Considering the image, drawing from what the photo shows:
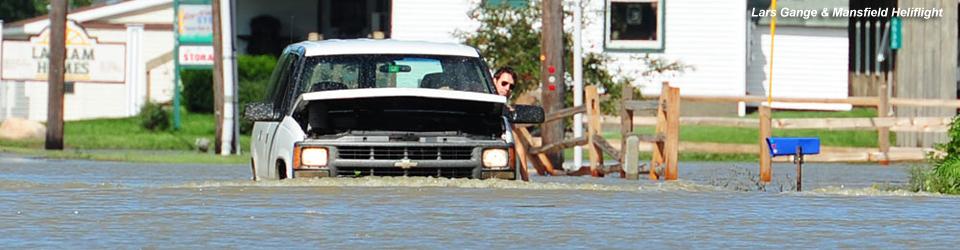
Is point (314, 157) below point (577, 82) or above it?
below

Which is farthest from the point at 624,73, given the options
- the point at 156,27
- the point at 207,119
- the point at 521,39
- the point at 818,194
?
the point at 818,194

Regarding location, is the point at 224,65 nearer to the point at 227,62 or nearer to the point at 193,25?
the point at 227,62

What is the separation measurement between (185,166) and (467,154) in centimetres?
1467

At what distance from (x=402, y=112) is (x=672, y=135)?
9.18 m

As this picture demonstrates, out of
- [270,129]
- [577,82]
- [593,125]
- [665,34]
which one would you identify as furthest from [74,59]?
[270,129]

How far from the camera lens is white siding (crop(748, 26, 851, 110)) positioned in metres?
46.7

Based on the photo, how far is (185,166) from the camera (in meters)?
31.8

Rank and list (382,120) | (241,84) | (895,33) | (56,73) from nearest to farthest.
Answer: (382,120) → (56,73) → (895,33) → (241,84)

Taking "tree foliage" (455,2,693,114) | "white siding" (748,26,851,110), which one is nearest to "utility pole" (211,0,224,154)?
"tree foliage" (455,2,693,114)

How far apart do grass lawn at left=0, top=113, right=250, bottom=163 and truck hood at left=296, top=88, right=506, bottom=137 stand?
16702 millimetres

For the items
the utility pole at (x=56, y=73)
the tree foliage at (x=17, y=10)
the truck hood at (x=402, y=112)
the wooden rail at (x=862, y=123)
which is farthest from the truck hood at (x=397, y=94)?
the tree foliage at (x=17, y=10)

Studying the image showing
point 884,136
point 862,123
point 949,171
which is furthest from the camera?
point 884,136

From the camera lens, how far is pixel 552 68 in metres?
30.8

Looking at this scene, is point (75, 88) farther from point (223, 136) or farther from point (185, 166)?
point (185, 166)
